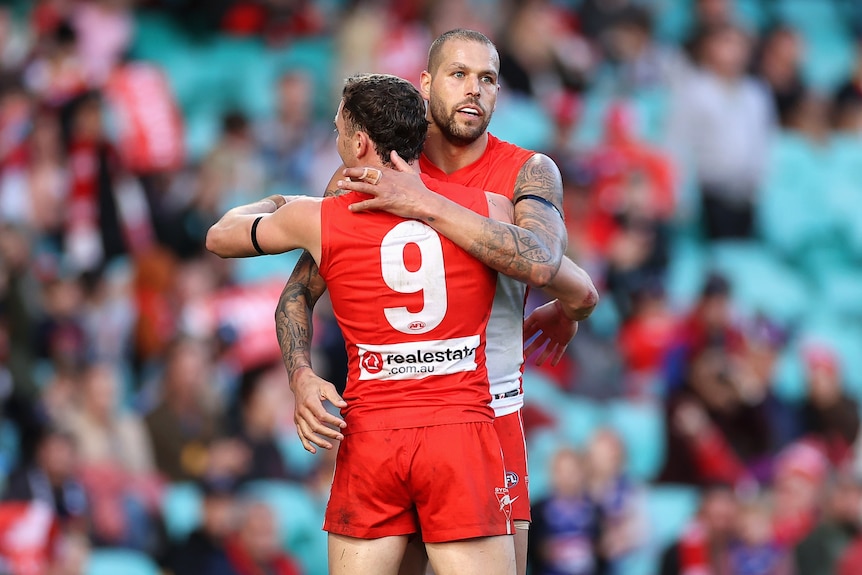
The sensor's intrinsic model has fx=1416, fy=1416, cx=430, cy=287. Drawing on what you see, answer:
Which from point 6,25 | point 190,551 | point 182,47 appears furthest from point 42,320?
point 182,47

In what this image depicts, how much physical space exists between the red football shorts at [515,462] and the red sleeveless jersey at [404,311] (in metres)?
0.42

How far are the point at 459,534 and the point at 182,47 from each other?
9.68 metres

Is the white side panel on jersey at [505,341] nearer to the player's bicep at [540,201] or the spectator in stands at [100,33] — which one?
the player's bicep at [540,201]

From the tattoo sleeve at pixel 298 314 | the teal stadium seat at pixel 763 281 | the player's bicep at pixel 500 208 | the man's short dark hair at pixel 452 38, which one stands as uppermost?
the man's short dark hair at pixel 452 38

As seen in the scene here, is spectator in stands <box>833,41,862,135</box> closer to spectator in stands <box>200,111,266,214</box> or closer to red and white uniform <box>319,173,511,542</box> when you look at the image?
spectator in stands <box>200,111,266,214</box>

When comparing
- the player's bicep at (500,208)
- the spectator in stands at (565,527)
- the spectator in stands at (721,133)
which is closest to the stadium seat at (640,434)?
the spectator in stands at (565,527)

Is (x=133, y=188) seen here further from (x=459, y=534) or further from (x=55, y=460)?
(x=459, y=534)

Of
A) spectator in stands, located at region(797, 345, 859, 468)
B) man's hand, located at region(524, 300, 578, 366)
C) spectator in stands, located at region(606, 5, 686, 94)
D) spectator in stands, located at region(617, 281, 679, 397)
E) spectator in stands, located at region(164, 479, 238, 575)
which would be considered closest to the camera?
man's hand, located at region(524, 300, 578, 366)

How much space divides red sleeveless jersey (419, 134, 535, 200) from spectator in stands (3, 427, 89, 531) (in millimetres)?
4051

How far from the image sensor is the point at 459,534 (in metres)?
4.82

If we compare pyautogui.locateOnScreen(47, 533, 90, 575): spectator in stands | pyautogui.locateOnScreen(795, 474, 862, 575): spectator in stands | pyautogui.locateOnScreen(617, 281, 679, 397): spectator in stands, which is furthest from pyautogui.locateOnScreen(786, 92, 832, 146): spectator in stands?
pyautogui.locateOnScreen(47, 533, 90, 575): spectator in stands

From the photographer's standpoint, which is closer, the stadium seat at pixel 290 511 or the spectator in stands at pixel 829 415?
the stadium seat at pixel 290 511

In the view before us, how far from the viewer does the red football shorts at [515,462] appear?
5.25 m

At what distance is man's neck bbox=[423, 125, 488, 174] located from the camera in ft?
18.0
